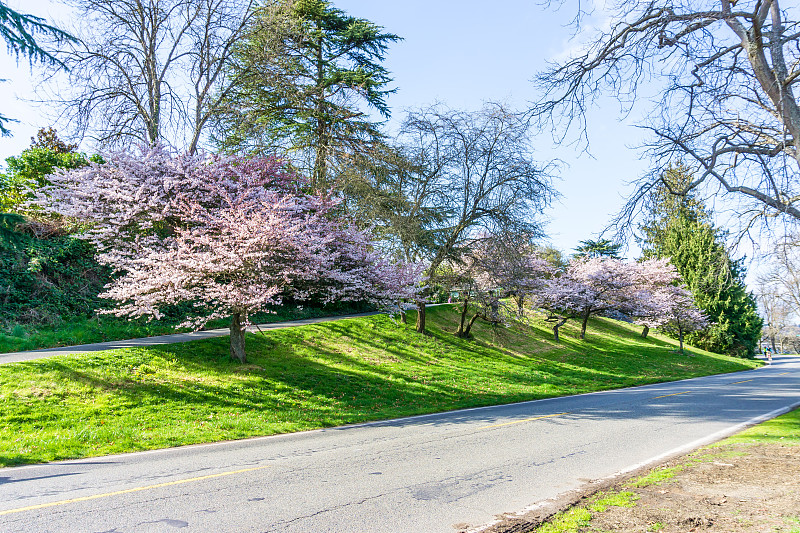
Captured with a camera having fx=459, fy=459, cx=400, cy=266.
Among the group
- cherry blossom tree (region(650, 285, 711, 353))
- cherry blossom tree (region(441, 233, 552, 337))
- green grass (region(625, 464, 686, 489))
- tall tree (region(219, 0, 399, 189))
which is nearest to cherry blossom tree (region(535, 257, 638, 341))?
cherry blossom tree (region(650, 285, 711, 353))

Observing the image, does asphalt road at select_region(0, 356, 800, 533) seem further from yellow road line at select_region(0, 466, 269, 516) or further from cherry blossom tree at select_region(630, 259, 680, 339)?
cherry blossom tree at select_region(630, 259, 680, 339)

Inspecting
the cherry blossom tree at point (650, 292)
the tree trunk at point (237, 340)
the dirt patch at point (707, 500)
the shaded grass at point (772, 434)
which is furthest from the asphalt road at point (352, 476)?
the cherry blossom tree at point (650, 292)

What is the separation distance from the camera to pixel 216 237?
12117 millimetres

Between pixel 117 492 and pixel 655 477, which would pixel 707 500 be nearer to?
pixel 655 477

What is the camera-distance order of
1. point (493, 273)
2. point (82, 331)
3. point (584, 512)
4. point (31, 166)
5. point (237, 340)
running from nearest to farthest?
point (584, 512), point (237, 340), point (82, 331), point (31, 166), point (493, 273)

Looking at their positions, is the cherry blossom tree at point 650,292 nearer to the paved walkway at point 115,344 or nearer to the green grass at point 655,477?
the paved walkway at point 115,344

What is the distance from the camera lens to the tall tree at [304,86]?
18.0 m

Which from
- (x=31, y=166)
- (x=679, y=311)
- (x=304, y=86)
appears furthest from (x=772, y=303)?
(x=31, y=166)

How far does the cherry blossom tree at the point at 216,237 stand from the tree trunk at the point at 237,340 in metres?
0.03

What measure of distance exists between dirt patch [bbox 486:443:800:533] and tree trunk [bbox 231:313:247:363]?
10505 mm

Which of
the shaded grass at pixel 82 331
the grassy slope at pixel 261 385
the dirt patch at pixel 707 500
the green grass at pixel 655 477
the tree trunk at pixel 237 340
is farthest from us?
the tree trunk at pixel 237 340

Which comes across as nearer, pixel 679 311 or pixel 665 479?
pixel 665 479

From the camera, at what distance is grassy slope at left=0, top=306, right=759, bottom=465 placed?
849 centimetres

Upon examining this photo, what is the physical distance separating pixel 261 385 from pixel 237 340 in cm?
203
